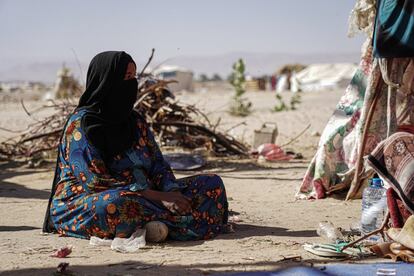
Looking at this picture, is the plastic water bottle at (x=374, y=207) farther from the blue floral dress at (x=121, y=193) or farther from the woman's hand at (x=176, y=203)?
the woman's hand at (x=176, y=203)

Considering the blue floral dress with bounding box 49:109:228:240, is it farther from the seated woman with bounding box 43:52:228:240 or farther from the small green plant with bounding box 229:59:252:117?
the small green plant with bounding box 229:59:252:117

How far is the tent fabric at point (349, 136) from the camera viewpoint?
5.90 m

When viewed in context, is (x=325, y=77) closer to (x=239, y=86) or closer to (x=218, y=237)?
(x=239, y=86)

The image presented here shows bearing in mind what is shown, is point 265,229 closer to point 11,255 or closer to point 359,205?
point 359,205

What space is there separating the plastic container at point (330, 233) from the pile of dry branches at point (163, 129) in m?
5.22

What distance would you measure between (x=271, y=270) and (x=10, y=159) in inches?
280

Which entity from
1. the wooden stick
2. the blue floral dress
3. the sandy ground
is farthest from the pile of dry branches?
the blue floral dress

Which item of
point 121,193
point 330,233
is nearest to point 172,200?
point 121,193

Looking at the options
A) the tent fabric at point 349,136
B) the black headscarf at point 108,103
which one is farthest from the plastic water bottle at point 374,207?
Result: the black headscarf at point 108,103

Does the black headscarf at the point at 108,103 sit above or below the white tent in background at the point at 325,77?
above

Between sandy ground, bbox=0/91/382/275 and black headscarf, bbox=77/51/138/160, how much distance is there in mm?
732

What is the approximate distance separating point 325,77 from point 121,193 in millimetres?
37028

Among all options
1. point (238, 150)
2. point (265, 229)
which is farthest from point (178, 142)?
point (265, 229)

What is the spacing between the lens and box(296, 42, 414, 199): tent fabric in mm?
5898
